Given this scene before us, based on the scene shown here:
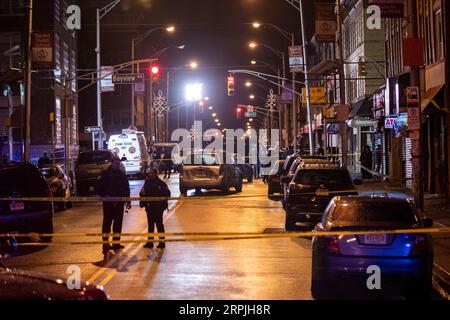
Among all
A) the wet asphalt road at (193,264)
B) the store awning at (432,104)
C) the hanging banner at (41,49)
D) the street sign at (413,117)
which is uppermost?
the hanging banner at (41,49)

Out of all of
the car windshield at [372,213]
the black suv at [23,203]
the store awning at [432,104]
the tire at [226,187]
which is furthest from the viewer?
the tire at [226,187]

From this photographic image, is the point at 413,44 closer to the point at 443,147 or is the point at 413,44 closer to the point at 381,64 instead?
the point at 443,147

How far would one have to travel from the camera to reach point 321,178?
53.9ft

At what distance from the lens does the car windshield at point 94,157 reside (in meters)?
30.0

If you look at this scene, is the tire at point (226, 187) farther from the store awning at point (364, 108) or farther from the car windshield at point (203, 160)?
the store awning at point (364, 108)

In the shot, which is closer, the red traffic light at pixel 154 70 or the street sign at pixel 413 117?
the street sign at pixel 413 117

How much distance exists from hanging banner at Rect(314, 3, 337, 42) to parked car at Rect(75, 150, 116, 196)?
10.2 meters

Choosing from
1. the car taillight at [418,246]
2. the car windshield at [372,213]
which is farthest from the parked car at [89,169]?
the car taillight at [418,246]

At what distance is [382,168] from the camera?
38.3m

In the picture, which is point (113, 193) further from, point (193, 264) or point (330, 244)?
point (330, 244)

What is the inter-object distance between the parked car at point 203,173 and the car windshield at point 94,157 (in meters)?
4.44

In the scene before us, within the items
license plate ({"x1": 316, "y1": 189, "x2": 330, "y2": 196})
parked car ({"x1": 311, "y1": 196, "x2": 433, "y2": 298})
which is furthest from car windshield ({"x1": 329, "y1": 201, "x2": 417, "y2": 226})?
license plate ({"x1": 316, "y1": 189, "x2": 330, "y2": 196})

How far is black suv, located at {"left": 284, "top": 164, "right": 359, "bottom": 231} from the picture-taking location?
16.2m

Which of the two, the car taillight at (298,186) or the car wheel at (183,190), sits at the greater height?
the car taillight at (298,186)
